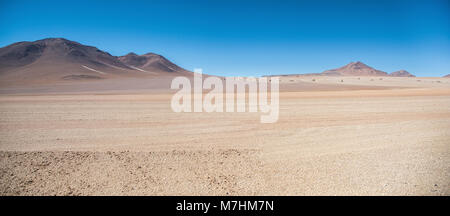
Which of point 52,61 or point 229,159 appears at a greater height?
point 52,61

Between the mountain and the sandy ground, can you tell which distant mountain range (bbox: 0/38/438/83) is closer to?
the mountain

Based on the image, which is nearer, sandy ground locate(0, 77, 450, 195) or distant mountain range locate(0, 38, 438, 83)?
sandy ground locate(0, 77, 450, 195)

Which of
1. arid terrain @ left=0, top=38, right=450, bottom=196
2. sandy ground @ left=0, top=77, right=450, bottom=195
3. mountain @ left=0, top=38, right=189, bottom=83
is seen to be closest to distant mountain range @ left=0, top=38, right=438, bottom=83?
mountain @ left=0, top=38, right=189, bottom=83

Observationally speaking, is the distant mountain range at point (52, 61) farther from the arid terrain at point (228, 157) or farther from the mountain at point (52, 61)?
the arid terrain at point (228, 157)

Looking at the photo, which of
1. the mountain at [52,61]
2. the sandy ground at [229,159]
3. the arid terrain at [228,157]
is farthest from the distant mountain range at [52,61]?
the sandy ground at [229,159]

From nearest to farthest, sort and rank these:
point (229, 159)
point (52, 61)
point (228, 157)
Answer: point (229, 159)
point (228, 157)
point (52, 61)

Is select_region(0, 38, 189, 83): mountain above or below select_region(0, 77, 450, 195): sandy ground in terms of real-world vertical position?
above

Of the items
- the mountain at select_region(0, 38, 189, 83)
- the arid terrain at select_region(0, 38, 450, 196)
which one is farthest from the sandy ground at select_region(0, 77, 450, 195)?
the mountain at select_region(0, 38, 189, 83)

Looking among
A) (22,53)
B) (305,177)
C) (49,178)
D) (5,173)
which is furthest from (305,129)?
(22,53)

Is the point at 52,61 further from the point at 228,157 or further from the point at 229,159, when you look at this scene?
the point at 229,159

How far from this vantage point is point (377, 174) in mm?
4996

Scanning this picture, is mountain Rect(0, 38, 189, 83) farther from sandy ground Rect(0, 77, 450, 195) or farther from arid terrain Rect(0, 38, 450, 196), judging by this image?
sandy ground Rect(0, 77, 450, 195)

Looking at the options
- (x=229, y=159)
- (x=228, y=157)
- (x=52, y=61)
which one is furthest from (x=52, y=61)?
(x=229, y=159)


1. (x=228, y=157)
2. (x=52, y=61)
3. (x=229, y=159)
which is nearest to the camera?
(x=229, y=159)
